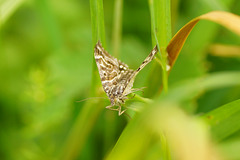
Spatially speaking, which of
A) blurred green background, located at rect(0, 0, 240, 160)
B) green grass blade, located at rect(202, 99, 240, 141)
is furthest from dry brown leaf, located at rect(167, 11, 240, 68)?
blurred green background, located at rect(0, 0, 240, 160)

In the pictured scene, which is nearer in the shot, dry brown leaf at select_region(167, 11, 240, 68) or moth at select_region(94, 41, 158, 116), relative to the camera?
dry brown leaf at select_region(167, 11, 240, 68)

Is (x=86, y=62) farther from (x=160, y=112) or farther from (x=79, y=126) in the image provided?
(x=160, y=112)

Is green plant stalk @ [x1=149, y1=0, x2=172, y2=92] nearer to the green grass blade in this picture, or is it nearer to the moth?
the moth

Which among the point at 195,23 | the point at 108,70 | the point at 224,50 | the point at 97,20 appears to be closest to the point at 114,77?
the point at 108,70

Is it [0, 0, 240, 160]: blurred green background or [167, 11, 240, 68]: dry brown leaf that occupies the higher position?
[167, 11, 240, 68]: dry brown leaf

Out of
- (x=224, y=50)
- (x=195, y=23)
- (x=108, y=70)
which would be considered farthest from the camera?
(x=224, y=50)

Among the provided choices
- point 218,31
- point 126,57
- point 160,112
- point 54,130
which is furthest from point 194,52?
point 160,112

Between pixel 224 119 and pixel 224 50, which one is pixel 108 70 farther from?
pixel 224 50

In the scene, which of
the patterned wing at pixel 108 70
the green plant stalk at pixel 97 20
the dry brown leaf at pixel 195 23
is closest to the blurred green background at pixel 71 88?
the patterned wing at pixel 108 70
